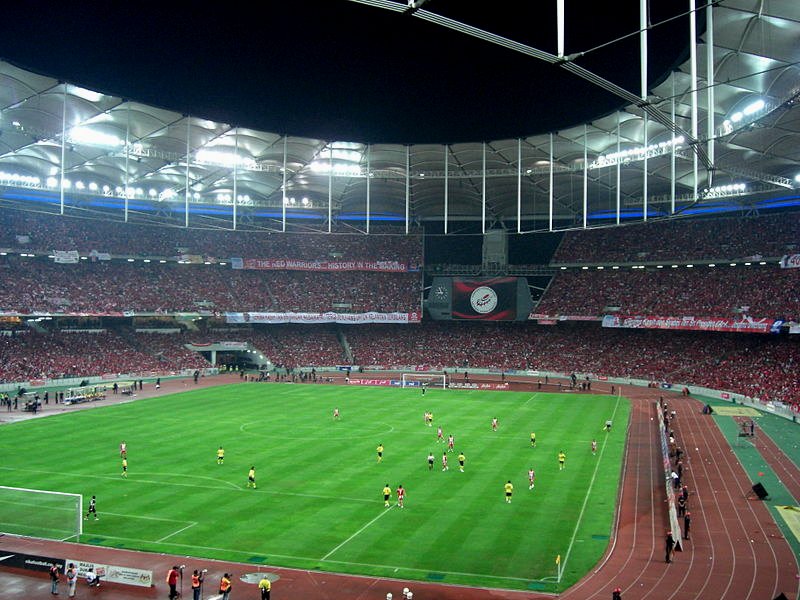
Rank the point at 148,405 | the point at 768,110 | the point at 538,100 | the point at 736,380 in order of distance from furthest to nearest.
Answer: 1. the point at 736,380
2. the point at 148,405
3. the point at 768,110
4. the point at 538,100

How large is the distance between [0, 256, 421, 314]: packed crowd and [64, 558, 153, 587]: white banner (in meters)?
51.4

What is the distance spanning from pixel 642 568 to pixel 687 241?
201 ft

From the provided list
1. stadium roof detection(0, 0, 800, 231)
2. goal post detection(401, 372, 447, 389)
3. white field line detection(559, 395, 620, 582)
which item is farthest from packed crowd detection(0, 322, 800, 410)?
white field line detection(559, 395, 620, 582)

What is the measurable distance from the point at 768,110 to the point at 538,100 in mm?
26092

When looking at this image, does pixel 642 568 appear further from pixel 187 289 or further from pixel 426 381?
pixel 187 289

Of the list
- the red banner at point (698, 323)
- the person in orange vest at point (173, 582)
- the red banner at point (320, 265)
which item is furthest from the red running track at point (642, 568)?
the red banner at point (320, 265)

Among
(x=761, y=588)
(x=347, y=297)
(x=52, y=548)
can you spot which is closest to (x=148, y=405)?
(x=52, y=548)

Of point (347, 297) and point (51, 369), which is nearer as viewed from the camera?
point (51, 369)

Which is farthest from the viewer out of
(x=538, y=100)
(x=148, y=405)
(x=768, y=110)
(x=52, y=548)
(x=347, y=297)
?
(x=347, y=297)

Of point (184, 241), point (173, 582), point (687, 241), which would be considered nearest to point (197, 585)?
point (173, 582)

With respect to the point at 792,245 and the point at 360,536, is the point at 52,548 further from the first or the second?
the point at 792,245

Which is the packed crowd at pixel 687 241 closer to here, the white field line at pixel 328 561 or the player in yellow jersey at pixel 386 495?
the player in yellow jersey at pixel 386 495

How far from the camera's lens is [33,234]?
73.3m

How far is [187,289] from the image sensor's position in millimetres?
81562
